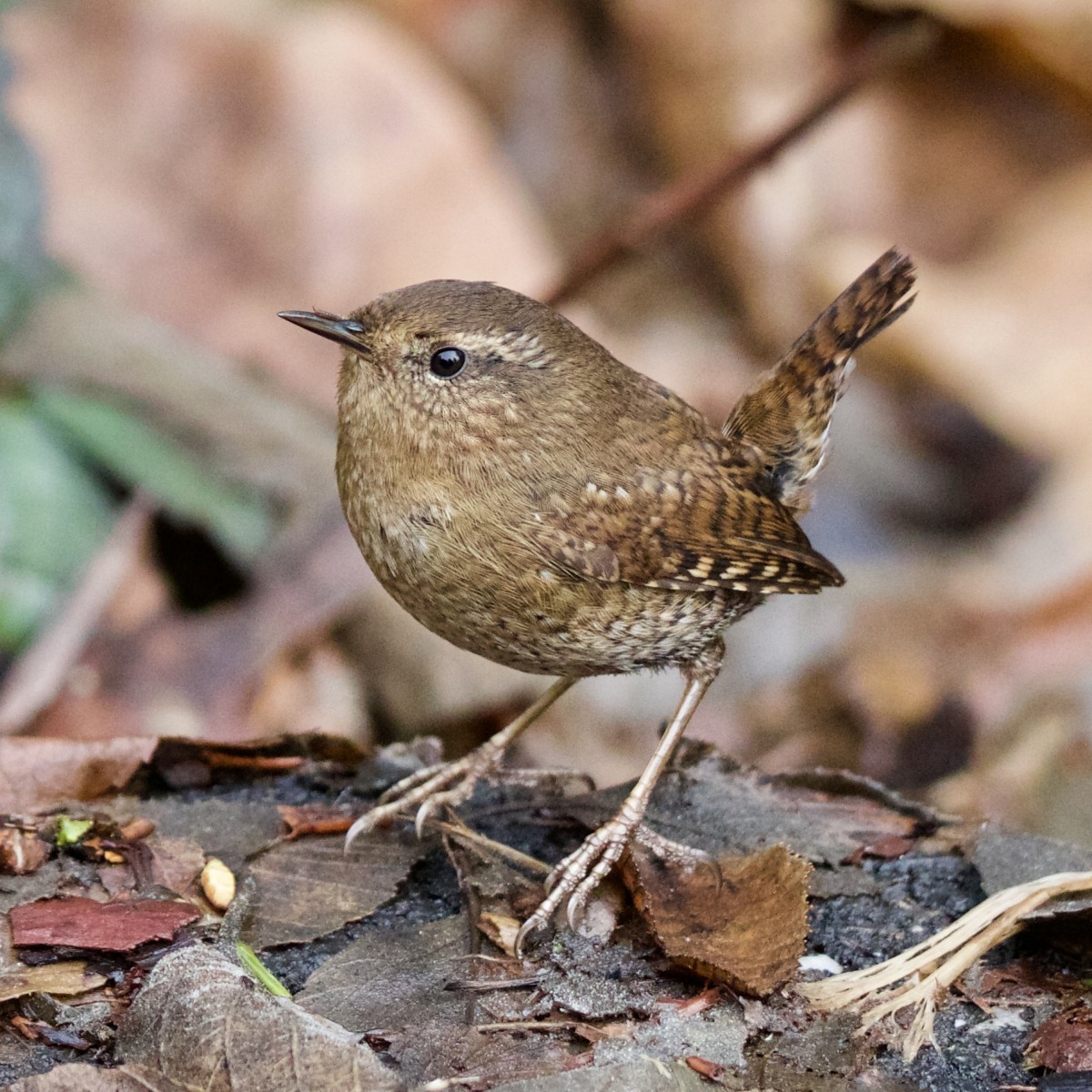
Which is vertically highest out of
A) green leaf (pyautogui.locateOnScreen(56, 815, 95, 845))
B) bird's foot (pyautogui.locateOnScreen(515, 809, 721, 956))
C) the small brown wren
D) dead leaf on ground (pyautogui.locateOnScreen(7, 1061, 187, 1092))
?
the small brown wren

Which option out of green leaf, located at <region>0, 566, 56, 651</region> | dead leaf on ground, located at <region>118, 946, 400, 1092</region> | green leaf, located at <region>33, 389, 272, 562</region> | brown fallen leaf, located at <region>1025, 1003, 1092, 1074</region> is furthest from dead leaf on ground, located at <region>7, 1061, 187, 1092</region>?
green leaf, located at <region>33, 389, 272, 562</region>

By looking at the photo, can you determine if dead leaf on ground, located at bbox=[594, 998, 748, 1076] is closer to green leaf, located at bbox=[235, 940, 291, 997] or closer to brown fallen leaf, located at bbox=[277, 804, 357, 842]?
green leaf, located at bbox=[235, 940, 291, 997]

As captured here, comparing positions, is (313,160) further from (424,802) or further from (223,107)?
(424,802)

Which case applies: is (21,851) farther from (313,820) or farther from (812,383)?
(812,383)

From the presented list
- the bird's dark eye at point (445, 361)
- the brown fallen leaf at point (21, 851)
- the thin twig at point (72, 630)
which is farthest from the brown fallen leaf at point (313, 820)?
the thin twig at point (72, 630)

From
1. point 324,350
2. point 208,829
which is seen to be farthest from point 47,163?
point 208,829

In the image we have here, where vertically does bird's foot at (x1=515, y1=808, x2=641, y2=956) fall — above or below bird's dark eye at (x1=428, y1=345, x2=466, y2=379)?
below

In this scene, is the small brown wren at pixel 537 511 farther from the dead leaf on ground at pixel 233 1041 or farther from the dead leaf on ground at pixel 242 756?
the dead leaf on ground at pixel 233 1041
